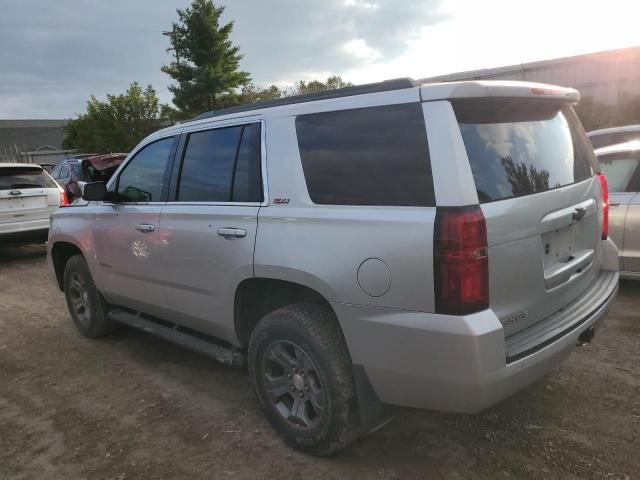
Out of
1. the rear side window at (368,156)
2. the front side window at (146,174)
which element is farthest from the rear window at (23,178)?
the rear side window at (368,156)

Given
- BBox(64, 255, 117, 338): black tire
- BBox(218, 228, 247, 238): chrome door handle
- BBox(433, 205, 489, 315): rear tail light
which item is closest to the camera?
BBox(433, 205, 489, 315): rear tail light

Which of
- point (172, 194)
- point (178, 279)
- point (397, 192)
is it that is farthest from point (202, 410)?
point (397, 192)

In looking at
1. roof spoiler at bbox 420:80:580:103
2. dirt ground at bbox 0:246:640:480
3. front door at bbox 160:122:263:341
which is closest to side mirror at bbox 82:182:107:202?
front door at bbox 160:122:263:341

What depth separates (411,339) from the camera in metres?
2.38

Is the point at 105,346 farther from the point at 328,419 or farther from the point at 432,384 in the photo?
the point at 432,384

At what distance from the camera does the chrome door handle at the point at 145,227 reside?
3.85 m

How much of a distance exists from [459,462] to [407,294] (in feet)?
3.55

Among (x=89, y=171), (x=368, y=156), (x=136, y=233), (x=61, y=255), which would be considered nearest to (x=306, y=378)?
(x=368, y=156)

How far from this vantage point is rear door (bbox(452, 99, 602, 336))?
239cm

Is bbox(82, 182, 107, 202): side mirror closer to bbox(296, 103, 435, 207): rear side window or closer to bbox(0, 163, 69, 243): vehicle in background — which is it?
bbox(296, 103, 435, 207): rear side window

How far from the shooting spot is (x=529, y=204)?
2.53 m

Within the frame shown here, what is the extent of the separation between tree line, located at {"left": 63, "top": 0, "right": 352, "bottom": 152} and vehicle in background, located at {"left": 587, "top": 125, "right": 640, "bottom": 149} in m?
26.9

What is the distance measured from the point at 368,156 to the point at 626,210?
3.61 metres

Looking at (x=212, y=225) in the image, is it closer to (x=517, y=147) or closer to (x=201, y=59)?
(x=517, y=147)
